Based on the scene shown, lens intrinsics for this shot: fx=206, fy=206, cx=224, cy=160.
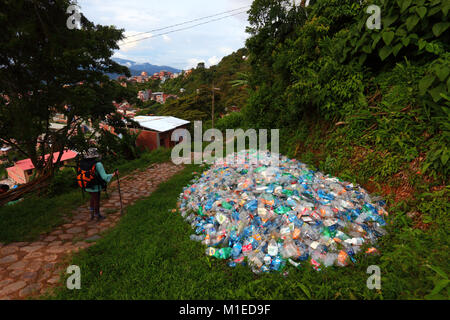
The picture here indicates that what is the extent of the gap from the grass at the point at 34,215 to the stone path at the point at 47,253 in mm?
236

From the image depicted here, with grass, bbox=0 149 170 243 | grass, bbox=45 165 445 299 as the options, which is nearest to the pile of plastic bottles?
grass, bbox=45 165 445 299

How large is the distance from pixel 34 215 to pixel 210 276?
4762 mm

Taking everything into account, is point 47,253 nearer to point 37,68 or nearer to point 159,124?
point 37,68

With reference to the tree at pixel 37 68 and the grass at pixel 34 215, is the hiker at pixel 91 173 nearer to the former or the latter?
the tree at pixel 37 68

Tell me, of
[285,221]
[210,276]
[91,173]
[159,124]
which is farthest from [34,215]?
[159,124]

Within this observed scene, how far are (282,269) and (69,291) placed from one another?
2.95m

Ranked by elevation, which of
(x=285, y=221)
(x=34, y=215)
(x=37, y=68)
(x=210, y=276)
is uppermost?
(x=37, y=68)

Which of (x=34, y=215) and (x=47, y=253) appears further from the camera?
(x=34, y=215)

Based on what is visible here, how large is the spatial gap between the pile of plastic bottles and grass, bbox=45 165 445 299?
194 mm

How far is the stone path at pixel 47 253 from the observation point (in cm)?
283

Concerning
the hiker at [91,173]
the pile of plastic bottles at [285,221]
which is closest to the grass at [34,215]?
the hiker at [91,173]

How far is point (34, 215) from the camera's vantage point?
193 inches

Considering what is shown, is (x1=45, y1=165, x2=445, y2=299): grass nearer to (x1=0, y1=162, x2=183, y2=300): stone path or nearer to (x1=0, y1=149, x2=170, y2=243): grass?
(x1=0, y1=162, x2=183, y2=300): stone path
